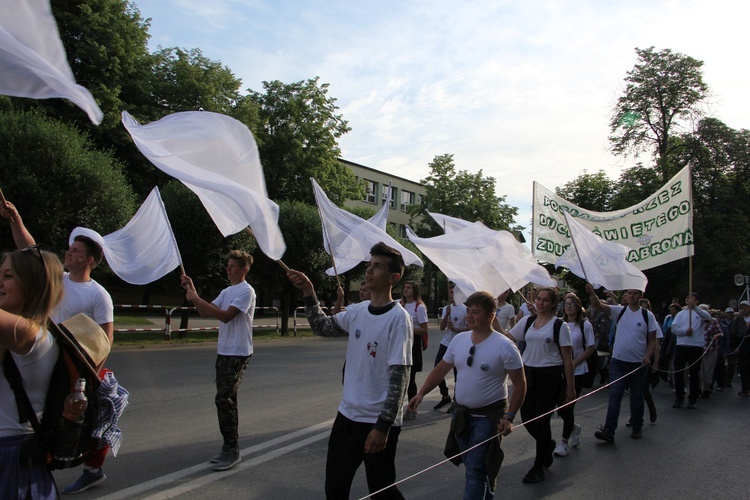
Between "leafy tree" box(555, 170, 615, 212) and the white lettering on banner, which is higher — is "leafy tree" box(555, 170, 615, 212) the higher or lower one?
the higher one

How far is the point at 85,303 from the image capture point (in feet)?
14.5

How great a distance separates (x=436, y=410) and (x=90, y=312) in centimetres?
568

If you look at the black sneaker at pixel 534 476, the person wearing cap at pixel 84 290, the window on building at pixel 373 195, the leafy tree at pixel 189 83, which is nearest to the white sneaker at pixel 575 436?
the black sneaker at pixel 534 476

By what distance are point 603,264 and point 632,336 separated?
3.50 ft

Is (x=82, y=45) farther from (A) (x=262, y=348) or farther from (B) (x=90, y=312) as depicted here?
(B) (x=90, y=312)

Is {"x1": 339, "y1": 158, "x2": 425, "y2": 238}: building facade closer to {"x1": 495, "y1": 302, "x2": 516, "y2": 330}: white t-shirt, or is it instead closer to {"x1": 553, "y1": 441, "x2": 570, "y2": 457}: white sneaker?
{"x1": 495, "y1": 302, "x2": 516, "y2": 330}: white t-shirt

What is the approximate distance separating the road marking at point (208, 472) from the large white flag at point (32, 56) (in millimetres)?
3177

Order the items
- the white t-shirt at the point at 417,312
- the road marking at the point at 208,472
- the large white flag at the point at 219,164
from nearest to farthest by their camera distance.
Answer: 1. the large white flag at the point at 219,164
2. the road marking at the point at 208,472
3. the white t-shirt at the point at 417,312

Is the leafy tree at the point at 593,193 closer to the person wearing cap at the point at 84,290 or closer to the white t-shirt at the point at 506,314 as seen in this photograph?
the white t-shirt at the point at 506,314

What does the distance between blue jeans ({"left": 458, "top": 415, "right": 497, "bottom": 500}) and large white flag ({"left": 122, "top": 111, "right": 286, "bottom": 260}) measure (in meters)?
1.89

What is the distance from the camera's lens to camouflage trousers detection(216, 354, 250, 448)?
17.4 ft

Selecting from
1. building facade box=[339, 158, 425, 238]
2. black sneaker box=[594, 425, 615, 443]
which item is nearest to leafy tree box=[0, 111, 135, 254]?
black sneaker box=[594, 425, 615, 443]

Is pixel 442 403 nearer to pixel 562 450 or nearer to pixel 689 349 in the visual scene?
pixel 562 450

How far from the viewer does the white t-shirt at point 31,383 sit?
2264mm
